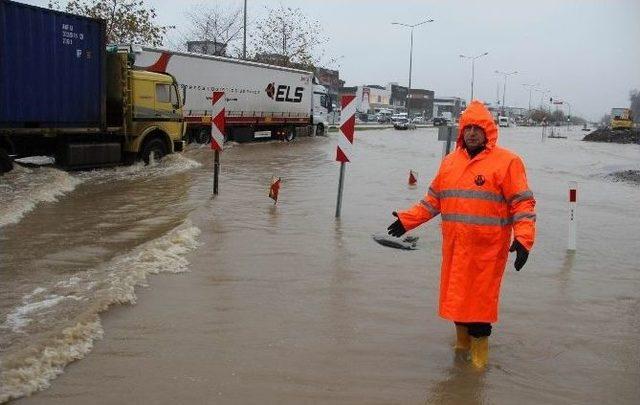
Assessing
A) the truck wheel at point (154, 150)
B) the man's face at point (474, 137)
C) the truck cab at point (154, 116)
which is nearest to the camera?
the man's face at point (474, 137)

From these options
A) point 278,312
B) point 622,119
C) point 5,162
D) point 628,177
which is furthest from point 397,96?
point 278,312

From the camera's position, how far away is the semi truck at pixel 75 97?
13320 mm

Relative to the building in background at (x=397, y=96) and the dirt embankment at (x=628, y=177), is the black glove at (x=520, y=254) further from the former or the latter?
the building in background at (x=397, y=96)

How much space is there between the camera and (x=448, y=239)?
4.05 m

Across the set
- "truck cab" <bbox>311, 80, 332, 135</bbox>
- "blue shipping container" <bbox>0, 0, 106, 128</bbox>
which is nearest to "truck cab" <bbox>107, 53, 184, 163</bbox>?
"blue shipping container" <bbox>0, 0, 106, 128</bbox>

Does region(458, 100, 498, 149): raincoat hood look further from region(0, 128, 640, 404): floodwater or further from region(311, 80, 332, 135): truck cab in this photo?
region(311, 80, 332, 135): truck cab

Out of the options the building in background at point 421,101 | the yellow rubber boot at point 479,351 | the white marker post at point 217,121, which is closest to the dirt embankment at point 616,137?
the white marker post at point 217,121

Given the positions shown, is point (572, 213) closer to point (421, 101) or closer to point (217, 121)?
point (217, 121)

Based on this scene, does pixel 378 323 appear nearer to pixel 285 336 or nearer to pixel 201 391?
pixel 285 336

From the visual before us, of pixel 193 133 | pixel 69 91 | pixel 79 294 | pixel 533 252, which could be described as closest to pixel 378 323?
pixel 79 294

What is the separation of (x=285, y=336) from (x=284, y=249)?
A: 287cm

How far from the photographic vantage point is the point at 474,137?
156 inches

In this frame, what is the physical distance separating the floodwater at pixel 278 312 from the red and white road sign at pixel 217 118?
1.23 m

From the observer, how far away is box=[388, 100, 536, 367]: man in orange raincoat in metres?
3.86
